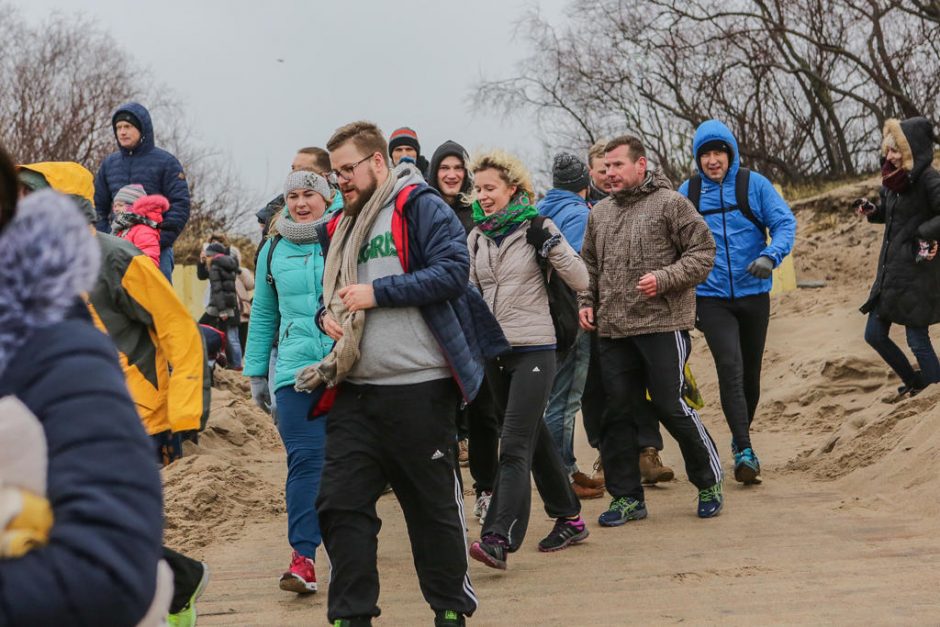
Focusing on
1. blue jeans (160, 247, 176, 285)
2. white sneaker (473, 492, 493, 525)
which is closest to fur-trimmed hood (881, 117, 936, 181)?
white sneaker (473, 492, 493, 525)

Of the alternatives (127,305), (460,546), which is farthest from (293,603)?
(127,305)

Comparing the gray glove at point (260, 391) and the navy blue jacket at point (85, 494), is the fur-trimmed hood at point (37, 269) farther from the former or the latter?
the gray glove at point (260, 391)

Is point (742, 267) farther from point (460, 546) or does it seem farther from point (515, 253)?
point (460, 546)

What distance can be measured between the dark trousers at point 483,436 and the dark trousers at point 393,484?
6.69 ft

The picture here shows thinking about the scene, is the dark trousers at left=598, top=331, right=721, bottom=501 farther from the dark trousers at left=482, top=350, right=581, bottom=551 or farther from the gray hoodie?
the gray hoodie

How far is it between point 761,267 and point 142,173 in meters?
4.75

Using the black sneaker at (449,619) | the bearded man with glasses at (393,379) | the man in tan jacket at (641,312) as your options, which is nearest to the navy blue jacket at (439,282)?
the bearded man with glasses at (393,379)

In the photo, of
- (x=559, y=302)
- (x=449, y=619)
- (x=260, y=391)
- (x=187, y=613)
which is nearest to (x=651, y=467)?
(x=559, y=302)

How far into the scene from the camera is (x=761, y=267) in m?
7.83

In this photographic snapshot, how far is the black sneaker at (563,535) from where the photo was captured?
6699 millimetres

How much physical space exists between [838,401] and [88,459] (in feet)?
34.1

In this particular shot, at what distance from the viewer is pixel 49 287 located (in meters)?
1.86

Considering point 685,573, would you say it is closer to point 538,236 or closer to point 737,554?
point 737,554

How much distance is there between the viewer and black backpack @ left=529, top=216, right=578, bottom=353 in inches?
259
